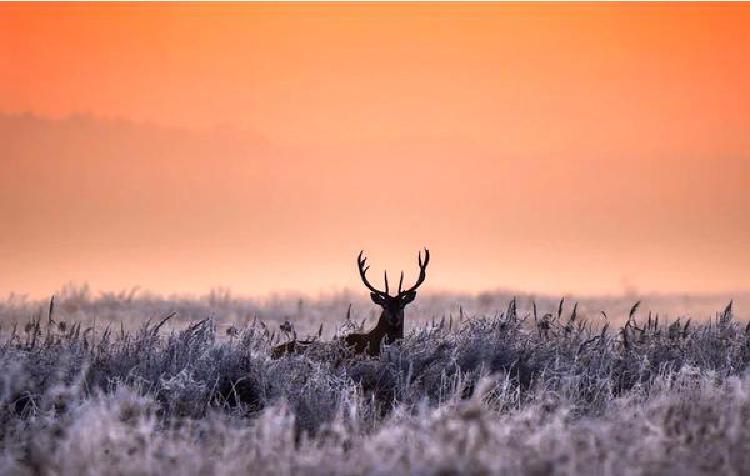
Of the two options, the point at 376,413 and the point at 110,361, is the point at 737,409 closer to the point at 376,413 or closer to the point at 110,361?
the point at 376,413

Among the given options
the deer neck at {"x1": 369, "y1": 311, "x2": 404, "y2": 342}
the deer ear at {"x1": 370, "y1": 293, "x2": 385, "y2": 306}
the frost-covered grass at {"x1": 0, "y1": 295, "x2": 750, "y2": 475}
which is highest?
the deer ear at {"x1": 370, "y1": 293, "x2": 385, "y2": 306}

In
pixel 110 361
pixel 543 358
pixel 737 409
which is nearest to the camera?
pixel 737 409

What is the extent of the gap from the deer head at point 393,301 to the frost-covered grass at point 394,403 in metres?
2.01

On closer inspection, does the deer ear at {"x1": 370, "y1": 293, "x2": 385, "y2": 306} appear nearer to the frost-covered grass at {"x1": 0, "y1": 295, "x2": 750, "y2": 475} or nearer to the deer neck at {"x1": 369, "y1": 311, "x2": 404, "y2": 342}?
the deer neck at {"x1": 369, "y1": 311, "x2": 404, "y2": 342}

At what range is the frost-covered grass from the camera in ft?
22.3

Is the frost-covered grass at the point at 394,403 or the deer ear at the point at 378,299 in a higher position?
the deer ear at the point at 378,299

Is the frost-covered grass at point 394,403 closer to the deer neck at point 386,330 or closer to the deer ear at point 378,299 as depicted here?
the deer neck at point 386,330

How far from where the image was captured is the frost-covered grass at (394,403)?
22.3ft

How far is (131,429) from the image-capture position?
7.78 metres

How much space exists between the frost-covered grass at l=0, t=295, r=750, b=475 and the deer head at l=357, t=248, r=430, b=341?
2007mm

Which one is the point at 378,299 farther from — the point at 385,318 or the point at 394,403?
the point at 394,403

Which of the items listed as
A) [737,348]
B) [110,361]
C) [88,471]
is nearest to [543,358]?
[737,348]

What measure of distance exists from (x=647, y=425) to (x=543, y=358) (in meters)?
3.83

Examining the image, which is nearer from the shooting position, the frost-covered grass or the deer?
the frost-covered grass
